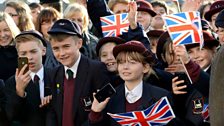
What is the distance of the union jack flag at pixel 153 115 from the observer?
3941 mm

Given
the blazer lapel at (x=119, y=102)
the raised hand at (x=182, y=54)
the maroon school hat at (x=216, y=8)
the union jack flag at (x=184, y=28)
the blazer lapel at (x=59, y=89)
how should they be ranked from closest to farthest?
1. the raised hand at (x=182, y=54)
2. the union jack flag at (x=184, y=28)
3. the blazer lapel at (x=119, y=102)
4. the blazer lapel at (x=59, y=89)
5. the maroon school hat at (x=216, y=8)

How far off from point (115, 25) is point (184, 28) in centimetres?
174

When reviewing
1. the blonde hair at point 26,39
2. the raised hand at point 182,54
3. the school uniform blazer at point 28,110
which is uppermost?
the blonde hair at point 26,39

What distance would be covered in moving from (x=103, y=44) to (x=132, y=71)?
1.07 meters

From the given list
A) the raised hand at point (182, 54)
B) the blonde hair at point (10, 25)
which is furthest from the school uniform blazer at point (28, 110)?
the raised hand at point (182, 54)

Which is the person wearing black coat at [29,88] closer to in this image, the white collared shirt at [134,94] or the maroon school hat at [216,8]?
the white collared shirt at [134,94]

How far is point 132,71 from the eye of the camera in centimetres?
420

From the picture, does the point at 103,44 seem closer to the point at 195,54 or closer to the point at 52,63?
the point at 52,63

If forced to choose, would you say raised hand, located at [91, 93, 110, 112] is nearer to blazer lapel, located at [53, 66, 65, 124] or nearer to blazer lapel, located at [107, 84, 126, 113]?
blazer lapel, located at [107, 84, 126, 113]

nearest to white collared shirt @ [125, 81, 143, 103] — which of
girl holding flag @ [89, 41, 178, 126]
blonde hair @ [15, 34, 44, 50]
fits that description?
girl holding flag @ [89, 41, 178, 126]

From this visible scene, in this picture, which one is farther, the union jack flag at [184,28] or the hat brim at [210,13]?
the hat brim at [210,13]

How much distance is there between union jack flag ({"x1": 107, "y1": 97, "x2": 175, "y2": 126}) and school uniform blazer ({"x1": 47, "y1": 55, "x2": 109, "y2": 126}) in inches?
23.7

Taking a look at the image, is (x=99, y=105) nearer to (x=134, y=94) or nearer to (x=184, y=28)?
(x=134, y=94)

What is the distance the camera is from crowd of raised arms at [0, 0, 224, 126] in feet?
13.2
